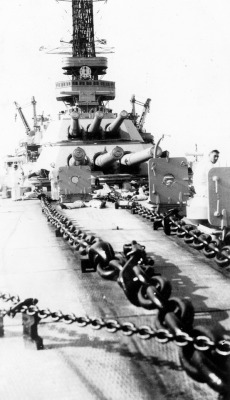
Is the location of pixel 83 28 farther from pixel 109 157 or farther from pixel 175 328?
pixel 175 328

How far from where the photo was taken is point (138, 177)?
11664mm

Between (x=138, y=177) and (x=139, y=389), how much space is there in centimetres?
965

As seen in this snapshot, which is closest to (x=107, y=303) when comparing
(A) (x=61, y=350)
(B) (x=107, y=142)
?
(A) (x=61, y=350)

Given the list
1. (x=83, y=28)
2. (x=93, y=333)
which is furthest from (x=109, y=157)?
(x=83, y=28)

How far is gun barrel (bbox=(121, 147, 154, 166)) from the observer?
34.8 feet

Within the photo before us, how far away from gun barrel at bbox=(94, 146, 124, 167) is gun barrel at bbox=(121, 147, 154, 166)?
0.37m

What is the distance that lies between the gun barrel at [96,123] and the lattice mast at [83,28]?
348 inches

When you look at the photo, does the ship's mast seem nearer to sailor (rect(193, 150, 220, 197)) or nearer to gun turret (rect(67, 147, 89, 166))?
gun turret (rect(67, 147, 89, 166))

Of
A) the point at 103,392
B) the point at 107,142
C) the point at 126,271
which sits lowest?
the point at 103,392

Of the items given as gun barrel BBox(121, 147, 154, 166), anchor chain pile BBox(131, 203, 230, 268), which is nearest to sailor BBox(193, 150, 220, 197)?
anchor chain pile BBox(131, 203, 230, 268)

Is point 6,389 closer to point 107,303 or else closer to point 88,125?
point 107,303

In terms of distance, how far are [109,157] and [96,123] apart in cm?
145

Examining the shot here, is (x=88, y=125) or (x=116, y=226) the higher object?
(x=88, y=125)

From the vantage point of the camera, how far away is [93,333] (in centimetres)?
272
